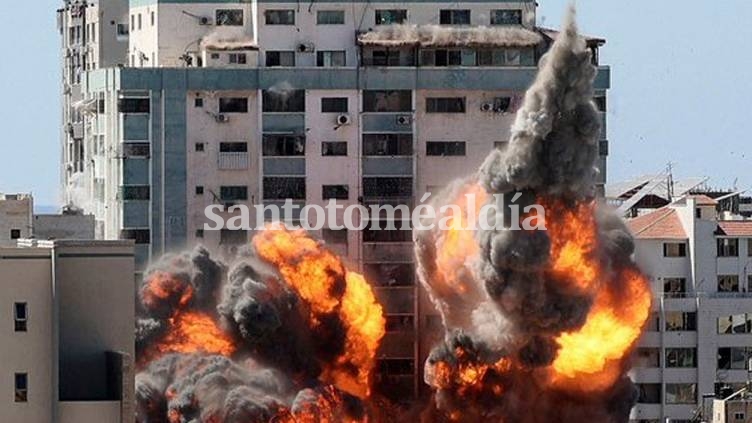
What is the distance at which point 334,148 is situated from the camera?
120 m

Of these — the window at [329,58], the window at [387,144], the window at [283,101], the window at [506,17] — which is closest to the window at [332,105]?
the window at [283,101]

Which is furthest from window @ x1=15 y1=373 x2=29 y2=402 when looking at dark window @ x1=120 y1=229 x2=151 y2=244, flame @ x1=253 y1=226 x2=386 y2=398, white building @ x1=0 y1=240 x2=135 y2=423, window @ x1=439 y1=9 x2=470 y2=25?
window @ x1=439 y1=9 x2=470 y2=25

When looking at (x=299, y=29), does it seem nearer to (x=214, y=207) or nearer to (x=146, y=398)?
(x=214, y=207)

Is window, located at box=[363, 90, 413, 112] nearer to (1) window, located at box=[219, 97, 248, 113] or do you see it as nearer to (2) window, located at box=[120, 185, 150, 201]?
(1) window, located at box=[219, 97, 248, 113]

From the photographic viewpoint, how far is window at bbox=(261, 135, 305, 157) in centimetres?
11956

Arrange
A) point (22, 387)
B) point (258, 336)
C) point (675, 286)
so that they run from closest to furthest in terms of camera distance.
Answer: point (22, 387) → point (258, 336) → point (675, 286)

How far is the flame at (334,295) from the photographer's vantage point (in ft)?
372

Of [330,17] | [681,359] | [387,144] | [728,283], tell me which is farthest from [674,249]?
[330,17]

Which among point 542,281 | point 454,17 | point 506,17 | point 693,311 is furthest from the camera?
point 693,311

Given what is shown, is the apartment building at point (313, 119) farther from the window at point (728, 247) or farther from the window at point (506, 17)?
the window at point (728, 247)

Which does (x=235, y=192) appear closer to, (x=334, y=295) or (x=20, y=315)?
(x=334, y=295)

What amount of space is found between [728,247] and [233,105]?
20.9 m

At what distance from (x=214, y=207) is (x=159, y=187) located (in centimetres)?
211

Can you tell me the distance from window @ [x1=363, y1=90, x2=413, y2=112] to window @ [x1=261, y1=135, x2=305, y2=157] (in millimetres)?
2616
